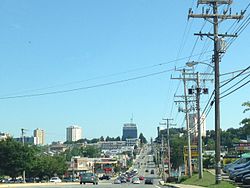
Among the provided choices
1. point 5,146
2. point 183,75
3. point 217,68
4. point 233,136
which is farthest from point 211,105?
point 233,136

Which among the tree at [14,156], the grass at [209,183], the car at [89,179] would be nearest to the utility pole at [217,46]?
the grass at [209,183]

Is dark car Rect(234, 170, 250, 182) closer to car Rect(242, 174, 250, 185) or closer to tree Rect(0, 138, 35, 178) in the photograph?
car Rect(242, 174, 250, 185)

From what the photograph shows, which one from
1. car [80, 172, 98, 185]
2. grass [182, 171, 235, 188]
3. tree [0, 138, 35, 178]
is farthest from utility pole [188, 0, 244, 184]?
tree [0, 138, 35, 178]

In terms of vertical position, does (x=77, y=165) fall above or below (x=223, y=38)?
below

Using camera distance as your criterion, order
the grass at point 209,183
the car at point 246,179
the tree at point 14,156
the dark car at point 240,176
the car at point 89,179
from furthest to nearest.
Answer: the tree at point 14,156
the car at point 89,179
the dark car at point 240,176
the car at point 246,179
the grass at point 209,183

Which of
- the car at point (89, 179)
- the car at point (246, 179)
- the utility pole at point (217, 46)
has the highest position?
the utility pole at point (217, 46)

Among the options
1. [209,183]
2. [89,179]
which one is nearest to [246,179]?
[209,183]

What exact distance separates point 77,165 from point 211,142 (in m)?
48.4


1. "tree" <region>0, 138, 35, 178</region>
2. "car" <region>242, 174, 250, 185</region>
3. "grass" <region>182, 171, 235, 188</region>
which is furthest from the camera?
"tree" <region>0, 138, 35, 178</region>

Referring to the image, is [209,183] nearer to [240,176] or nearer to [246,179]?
[240,176]

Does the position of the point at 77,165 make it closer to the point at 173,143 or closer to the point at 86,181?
the point at 173,143

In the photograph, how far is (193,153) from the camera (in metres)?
82.4

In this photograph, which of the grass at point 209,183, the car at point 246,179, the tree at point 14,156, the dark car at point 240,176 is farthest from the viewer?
the tree at point 14,156

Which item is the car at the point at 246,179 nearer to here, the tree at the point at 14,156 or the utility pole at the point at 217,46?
the utility pole at the point at 217,46
